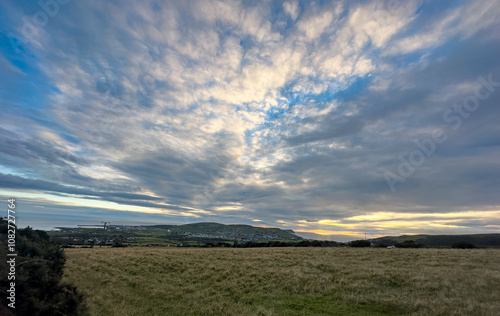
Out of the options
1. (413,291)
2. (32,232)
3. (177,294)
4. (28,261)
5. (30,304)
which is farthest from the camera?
(177,294)

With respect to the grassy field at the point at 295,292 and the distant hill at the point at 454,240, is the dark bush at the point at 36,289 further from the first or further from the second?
the distant hill at the point at 454,240

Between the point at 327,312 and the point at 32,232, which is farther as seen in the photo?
the point at 32,232

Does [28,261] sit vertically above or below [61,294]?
above

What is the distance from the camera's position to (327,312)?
11.7m

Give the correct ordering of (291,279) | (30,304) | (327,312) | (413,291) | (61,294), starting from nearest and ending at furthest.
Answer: (30,304) → (61,294) → (327,312) → (413,291) → (291,279)

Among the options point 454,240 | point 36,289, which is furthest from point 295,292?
point 454,240

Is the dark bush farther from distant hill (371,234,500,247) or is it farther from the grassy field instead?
distant hill (371,234,500,247)

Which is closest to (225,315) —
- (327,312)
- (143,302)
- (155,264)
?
(327,312)

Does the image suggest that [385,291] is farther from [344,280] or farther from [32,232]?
[32,232]

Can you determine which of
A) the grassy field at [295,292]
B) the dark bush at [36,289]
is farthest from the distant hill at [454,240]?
the dark bush at [36,289]

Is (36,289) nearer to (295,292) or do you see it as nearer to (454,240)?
(295,292)

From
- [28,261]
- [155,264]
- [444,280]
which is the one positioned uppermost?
[28,261]

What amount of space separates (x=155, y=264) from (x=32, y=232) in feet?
47.2

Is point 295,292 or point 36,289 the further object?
point 295,292
